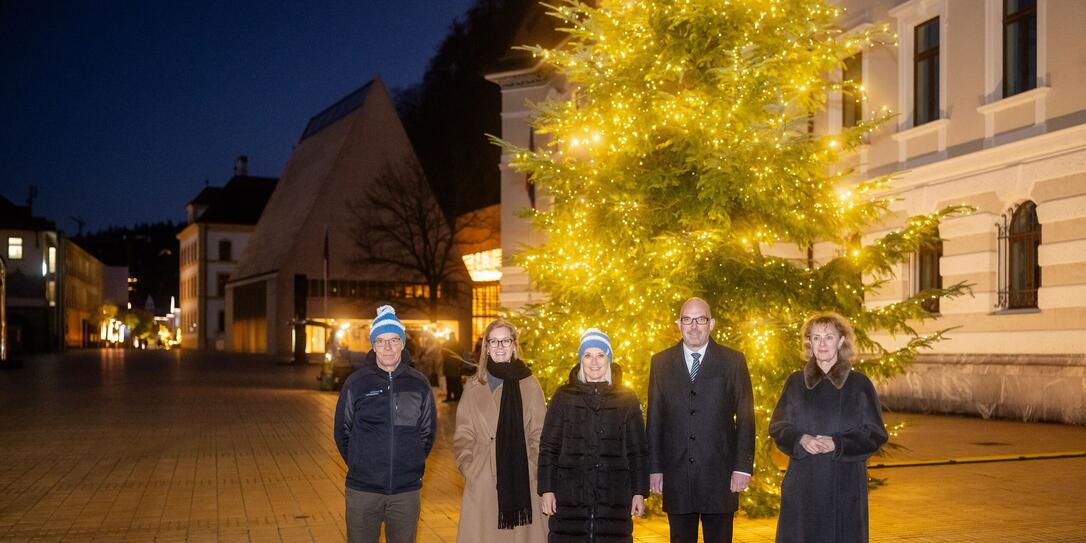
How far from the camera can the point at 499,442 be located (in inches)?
253

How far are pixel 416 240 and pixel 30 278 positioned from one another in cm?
4014

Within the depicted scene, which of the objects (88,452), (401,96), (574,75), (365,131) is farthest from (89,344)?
(574,75)

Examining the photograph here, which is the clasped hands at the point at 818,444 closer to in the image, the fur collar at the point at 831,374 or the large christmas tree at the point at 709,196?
the fur collar at the point at 831,374

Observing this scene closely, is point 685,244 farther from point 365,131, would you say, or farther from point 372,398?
point 365,131

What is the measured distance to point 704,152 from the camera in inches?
402

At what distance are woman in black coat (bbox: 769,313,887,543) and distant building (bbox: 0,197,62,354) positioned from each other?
80511 mm

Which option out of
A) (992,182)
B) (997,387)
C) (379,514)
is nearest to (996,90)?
(992,182)

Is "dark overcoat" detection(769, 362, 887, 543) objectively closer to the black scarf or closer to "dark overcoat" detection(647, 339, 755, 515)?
"dark overcoat" detection(647, 339, 755, 515)

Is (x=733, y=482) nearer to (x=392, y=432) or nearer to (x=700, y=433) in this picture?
(x=700, y=433)

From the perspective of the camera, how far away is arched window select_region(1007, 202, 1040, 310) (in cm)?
1925

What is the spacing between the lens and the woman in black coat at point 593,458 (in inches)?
246

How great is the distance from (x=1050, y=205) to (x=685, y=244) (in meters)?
11.0

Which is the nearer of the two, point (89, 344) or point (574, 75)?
point (574, 75)

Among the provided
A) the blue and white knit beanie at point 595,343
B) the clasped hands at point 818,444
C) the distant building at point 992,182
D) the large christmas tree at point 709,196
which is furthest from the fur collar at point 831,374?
the distant building at point 992,182
